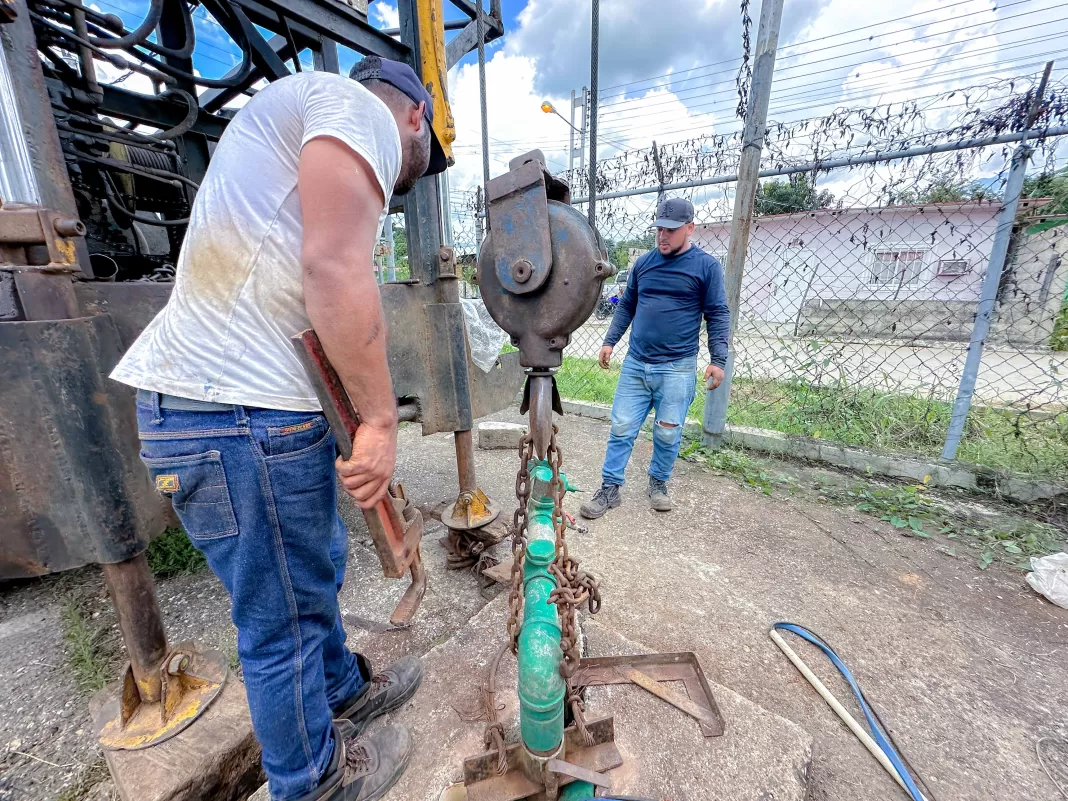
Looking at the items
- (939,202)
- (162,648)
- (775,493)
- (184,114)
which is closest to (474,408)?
(162,648)

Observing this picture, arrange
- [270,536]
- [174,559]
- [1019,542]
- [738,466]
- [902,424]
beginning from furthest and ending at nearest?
[902,424] → [738,466] → [1019,542] → [174,559] → [270,536]

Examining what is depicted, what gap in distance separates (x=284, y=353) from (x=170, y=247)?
3237 mm

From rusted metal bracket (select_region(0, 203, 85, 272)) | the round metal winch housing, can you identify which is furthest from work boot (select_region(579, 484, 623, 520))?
rusted metal bracket (select_region(0, 203, 85, 272))

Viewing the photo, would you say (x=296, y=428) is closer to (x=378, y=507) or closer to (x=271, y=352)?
(x=271, y=352)

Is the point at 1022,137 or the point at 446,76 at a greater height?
the point at 446,76

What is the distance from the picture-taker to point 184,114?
3.42 metres

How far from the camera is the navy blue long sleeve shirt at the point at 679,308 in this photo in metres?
3.08

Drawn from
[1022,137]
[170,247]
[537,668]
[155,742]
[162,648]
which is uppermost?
[1022,137]

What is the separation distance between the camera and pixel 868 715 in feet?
5.64

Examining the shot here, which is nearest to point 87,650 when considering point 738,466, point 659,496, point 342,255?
point 342,255

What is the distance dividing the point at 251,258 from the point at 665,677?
6.12ft

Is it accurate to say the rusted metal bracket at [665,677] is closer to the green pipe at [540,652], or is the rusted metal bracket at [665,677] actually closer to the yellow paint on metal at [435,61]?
the green pipe at [540,652]

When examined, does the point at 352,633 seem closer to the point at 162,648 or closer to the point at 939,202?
the point at 162,648

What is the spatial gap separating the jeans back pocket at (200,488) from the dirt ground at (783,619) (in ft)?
4.00
